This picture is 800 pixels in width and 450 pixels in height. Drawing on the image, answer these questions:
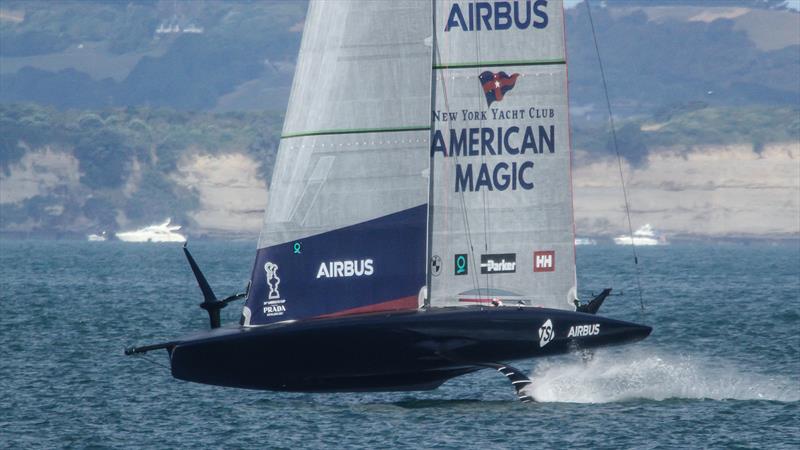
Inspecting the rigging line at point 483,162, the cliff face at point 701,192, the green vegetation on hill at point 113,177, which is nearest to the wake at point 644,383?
the rigging line at point 483,162

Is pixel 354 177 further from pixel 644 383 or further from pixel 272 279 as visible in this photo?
pixel 644 383

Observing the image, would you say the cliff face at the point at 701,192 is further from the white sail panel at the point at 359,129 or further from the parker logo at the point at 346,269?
the parker logo at the point at 346,269

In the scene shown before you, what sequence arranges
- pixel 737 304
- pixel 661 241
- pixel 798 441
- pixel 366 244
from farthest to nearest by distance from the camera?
1. pixel 661 241
2. pixel 737 304
3. pixel 366 244
4. pixel 798 441

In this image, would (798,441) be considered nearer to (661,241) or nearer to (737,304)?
(737,304)

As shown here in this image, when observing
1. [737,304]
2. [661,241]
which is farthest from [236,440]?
[661,241]

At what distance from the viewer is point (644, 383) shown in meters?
30.8

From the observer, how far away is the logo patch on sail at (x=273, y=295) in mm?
27094

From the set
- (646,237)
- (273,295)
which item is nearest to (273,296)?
(273,295)

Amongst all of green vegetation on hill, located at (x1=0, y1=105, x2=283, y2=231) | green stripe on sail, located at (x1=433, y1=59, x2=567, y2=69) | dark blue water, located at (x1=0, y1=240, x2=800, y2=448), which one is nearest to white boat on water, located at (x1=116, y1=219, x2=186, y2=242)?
green vegetation on hill, located at (x1=0, y1=105, x2=283, y2=231)

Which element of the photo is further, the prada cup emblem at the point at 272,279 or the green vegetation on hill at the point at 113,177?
the green vegetation on hill at the point at 113,177

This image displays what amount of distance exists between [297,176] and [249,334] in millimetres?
2647

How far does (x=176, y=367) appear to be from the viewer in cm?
2705

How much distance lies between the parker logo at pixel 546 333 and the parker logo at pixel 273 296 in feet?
13.6

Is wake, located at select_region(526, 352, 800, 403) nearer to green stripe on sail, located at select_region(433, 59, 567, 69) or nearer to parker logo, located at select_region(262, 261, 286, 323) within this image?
parker logo, located at select_region(262, 261, 286, 323)
